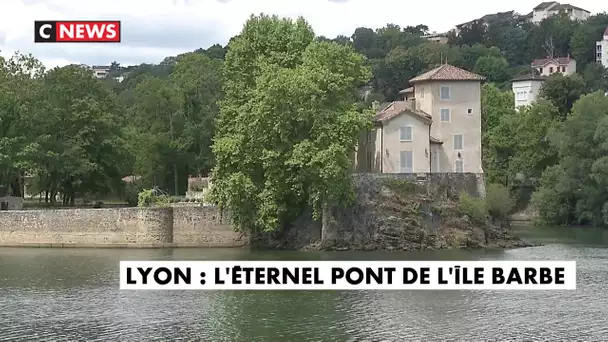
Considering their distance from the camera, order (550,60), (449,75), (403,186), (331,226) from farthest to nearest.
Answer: (550,60) < (449,75) < (403,186) < (331,226)

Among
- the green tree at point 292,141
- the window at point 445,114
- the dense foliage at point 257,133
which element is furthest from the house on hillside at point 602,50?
the green tree at point 292,141

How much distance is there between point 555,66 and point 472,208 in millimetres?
103071

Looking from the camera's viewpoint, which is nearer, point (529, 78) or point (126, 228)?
point (126, 228)

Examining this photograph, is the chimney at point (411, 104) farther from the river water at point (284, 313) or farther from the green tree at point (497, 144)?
the green tree at point (497, 144)

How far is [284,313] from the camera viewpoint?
115 feet

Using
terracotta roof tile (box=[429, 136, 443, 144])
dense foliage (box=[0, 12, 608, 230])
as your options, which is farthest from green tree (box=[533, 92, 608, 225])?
terracotta roof tile (box=[429, 136, 443, 144])

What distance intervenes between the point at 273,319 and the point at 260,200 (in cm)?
2114

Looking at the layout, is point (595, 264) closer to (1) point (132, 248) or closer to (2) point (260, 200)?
(2) point (260, 200)

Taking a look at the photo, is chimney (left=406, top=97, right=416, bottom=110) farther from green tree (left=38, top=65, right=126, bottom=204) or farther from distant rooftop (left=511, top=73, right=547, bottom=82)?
distant rooftop (left=511, top=73, right=547, bottom=82)

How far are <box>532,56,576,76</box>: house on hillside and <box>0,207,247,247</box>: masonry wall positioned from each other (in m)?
104

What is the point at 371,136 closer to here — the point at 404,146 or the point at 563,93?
the point at 404,146

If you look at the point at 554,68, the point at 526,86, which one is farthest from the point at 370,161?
the point at 554,68

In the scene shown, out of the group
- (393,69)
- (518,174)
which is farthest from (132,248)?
(393,69)

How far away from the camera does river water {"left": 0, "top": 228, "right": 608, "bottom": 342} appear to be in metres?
31.1
